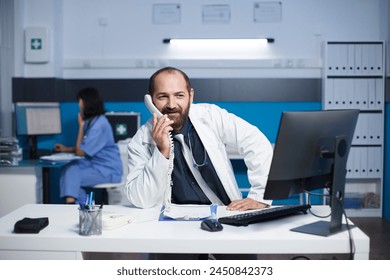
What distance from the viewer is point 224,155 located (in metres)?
2.13

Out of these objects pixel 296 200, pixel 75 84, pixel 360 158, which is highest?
pixel 75 84

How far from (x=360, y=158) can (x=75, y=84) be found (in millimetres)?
2761

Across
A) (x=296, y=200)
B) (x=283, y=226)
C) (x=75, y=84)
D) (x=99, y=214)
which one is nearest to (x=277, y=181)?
(x=283, y=226)

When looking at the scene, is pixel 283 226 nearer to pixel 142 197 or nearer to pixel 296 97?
pixel 142 197

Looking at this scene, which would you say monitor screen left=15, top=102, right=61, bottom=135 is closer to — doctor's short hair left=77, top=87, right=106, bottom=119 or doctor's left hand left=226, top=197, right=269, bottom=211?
doctor's short hair left=77, top=87, right=106, bottom=119

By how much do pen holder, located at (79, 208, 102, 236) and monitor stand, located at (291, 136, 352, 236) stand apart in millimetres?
580

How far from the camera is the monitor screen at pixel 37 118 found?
14.7 ft

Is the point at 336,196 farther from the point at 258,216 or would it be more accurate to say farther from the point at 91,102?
the point at 91,102

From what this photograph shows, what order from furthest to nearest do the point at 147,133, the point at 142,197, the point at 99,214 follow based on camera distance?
1. the point at 147,133
2. the point at 142,197
3. the point at 99,214

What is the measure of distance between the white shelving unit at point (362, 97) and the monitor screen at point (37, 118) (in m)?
2.49

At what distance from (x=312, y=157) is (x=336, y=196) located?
14 cm

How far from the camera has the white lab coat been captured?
188 centimetres

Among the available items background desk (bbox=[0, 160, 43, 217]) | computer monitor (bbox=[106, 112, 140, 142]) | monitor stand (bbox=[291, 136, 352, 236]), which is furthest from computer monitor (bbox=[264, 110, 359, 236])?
computer monitor (bbox=[106, 112, 140, 142])

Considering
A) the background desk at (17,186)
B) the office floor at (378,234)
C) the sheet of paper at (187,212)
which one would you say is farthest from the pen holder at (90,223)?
the background desk at (17,186)
